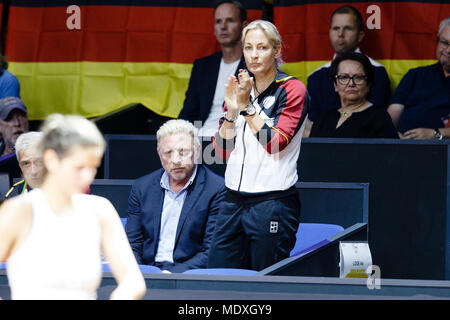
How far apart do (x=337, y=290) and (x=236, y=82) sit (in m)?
0.94

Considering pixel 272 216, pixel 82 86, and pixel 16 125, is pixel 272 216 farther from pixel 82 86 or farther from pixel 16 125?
pixel 82 86

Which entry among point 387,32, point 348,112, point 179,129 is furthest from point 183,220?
point 387,32

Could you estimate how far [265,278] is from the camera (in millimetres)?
2096

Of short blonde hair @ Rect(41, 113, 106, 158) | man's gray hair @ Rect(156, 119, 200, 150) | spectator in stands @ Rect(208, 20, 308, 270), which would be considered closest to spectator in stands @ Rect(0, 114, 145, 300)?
short blonde hair @ Rect(41, 113, 106, 158)

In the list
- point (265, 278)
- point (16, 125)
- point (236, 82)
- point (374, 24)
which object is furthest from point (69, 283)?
point (374, 24)

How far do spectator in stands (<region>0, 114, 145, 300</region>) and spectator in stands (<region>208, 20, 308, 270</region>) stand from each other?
1.47m

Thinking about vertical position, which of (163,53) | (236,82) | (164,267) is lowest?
(164,267)

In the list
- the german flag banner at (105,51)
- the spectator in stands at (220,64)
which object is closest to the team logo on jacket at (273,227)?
the spectator in stands at (220,64)

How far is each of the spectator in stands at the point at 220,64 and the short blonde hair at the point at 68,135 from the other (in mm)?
3649

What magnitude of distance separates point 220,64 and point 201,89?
0.21 m

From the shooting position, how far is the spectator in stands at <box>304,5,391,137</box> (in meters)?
4.95

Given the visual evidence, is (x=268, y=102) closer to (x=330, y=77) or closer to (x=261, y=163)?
(x=261, y=163)

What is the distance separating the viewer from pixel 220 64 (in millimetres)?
5062

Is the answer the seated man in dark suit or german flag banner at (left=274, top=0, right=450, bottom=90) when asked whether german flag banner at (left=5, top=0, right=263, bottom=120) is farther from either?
the seated man in dark suit
